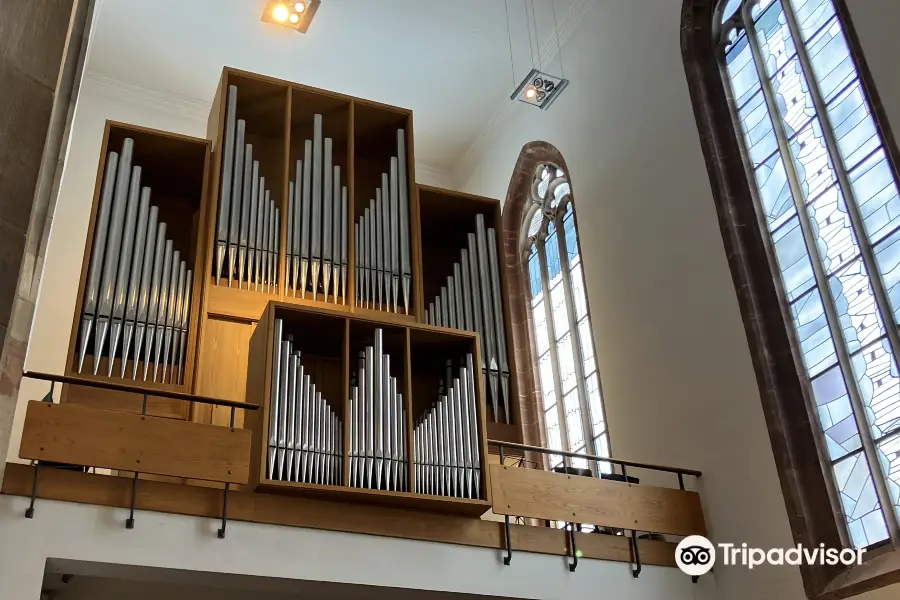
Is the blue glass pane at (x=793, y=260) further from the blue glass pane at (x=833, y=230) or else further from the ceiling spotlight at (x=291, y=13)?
the ceiling spotlight at (x=291, y=13)

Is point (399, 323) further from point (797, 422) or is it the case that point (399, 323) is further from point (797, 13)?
point (797, 13)

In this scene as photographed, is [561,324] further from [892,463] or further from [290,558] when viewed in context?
[290,558]

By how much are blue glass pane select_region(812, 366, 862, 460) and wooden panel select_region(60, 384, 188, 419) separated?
4.09m

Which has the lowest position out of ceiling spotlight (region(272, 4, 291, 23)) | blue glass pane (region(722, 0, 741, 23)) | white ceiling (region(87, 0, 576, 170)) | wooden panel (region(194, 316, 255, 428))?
wooden panel (region(194, 316, 255, 428))

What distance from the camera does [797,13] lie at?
21.5 feet

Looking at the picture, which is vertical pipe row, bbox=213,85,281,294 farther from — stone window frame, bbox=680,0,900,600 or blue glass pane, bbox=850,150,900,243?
blue glass pane, bbox=850,150,900,243

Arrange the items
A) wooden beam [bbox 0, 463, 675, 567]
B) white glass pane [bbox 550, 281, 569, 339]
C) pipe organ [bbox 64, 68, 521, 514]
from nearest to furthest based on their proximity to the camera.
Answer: wooden beam [bbox 0, 463, 675, 567] → pipe organ [bbox 64, 68, 521, 514] → white glass pane [bbox 550, 281, 569, 339]

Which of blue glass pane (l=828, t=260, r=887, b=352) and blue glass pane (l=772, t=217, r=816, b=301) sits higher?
A: blue glass pane (l=772, t=217, r=816, b=301)

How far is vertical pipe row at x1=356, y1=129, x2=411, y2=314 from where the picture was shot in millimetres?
7273

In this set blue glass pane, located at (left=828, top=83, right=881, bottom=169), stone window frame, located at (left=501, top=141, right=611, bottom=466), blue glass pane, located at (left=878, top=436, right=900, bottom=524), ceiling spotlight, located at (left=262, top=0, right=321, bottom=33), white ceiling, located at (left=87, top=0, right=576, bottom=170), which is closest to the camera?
blue glass pane, located at (left=878, top=436, right=900, bottom=524)

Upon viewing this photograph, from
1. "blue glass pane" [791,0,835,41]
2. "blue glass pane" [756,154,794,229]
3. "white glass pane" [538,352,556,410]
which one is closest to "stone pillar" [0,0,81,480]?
"blue glass pane" [756,154,794,229]

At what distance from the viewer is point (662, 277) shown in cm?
723

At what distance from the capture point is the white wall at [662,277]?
6.09 m

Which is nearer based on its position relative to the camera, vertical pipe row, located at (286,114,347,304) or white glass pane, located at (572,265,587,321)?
vertical pipe row, located at (286,114,347,304)
